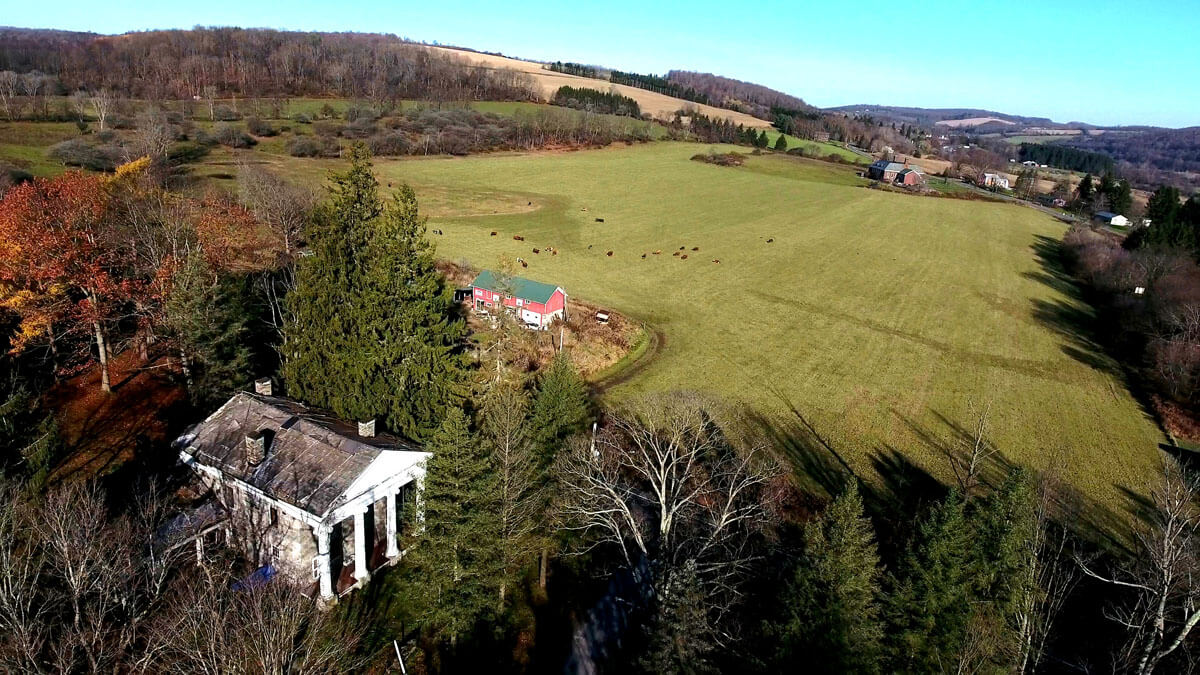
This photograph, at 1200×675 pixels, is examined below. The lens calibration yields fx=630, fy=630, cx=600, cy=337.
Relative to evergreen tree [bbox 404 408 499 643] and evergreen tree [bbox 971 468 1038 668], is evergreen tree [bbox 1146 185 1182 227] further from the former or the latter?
evergreen tree [bbox 404 408 499 643]

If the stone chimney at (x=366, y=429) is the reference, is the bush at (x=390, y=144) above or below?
above

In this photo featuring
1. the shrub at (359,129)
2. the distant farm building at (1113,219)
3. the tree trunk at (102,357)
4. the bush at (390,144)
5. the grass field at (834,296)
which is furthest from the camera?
the shrub at (359,129)

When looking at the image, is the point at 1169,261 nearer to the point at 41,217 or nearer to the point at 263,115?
the point at 41,217

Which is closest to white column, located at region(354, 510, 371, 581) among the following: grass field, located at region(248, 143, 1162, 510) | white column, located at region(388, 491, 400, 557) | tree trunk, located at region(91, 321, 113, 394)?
white column, located at region(388, 491, 400, 557)

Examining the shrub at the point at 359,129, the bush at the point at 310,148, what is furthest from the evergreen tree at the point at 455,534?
the shrub at the point at 359,129

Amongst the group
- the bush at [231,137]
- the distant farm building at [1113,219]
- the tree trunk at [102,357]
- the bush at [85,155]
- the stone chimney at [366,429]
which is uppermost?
the bush at [231,137]

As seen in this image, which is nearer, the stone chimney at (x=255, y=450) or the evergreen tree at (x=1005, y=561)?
the evergreen tree at (x=1005, y=561)

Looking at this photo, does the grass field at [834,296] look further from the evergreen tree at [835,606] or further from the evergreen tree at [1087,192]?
the evergreen tree at [835,606]

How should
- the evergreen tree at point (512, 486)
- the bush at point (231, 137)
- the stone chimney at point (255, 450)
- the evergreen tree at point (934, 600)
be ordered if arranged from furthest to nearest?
the bush at point (231, 137) → the stone chimney at point (255, 450) → the evergreen tree at point (512, 486) → the evergreen tree at point (934, 600)
